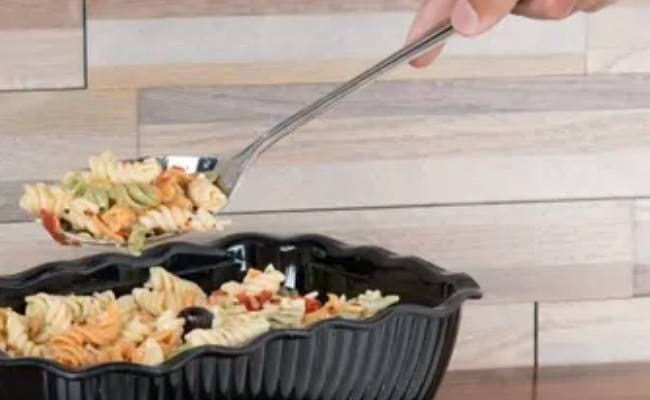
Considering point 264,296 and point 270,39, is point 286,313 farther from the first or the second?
point 270,39

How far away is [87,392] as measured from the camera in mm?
983

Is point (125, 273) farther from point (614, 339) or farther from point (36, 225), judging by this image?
point (614, 339)

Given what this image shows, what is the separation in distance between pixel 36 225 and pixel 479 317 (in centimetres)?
40

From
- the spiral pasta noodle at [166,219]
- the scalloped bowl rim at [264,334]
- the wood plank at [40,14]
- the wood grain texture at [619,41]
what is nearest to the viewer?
the scalloped bowl rim at [264,334]

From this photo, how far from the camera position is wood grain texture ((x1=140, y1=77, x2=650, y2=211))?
4.29 feet

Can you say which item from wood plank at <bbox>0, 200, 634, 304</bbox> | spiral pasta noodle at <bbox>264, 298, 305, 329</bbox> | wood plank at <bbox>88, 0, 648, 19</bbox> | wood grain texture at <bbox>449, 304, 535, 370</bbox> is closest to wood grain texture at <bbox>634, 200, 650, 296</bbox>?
wood plank at <bbox>0, 200, 634, 304</bbox>

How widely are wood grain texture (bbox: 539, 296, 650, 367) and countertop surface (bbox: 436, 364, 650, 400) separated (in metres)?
0.01

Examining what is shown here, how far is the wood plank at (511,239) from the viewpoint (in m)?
1.35

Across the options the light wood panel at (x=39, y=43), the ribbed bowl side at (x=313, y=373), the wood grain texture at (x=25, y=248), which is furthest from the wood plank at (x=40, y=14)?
the ribbed bowl side at (x=313, y=373)

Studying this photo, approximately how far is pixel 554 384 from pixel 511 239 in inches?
5.3

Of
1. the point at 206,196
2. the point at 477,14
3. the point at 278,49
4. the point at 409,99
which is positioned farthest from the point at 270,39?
the point at 477,14

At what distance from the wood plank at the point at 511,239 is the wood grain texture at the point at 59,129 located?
117 millimetres

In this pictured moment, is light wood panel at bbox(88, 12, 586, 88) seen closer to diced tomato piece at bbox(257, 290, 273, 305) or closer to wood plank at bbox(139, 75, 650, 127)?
wood plank at bbox(139, 75, 650, 127)

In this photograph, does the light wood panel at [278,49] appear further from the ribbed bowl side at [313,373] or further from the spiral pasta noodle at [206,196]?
the ribbed bowl side at [313,373]
